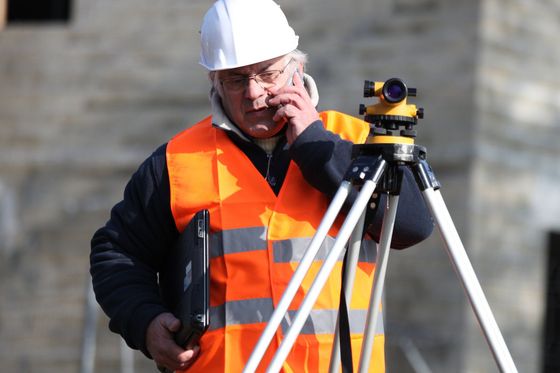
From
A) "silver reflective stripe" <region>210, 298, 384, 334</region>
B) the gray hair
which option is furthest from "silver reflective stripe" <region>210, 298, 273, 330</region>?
the gray hair

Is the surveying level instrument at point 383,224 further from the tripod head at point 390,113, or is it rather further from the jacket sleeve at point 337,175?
the jacket sleeve at point 337,175

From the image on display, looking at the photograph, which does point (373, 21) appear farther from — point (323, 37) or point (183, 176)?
point (183, 176)

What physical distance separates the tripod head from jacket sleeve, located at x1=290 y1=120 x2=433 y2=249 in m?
0.22

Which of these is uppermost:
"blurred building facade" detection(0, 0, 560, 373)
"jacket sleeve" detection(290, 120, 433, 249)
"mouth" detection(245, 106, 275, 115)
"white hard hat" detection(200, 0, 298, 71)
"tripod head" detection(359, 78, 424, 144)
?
"white hard hat" detection(200, 0, 298, 71)

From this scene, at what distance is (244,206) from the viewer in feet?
13.3

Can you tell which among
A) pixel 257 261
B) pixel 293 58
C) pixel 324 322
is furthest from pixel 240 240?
pixel 293 58

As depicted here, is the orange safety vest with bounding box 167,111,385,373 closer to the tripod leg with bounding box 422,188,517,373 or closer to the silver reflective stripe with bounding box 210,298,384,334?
the silver reflective stripe with bounding box 210,298,384,334

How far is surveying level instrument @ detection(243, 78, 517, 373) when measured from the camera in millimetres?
3471

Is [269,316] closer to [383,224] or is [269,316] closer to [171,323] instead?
[171,323]

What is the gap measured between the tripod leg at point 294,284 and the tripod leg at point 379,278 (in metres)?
0.19

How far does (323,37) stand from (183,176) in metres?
5.16

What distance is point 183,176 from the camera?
13.6 ft

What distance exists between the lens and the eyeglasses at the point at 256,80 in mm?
4098

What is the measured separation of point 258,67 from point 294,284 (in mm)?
836
